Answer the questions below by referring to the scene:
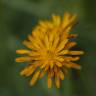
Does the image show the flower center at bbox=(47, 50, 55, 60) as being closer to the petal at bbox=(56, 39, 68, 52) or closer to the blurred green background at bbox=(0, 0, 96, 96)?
the petal at bbox=(56, 39, 68, 52)

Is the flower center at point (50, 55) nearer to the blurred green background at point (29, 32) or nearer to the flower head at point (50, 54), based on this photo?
the flower head at point (50, 54)

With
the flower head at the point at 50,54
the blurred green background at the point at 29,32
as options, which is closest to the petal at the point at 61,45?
the flower head at the point at 50,54

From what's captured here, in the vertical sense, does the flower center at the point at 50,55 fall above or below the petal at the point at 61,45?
below

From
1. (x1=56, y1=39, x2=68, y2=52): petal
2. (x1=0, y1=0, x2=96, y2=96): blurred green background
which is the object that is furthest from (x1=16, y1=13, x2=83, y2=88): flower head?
(x1=0, y1=0, x2=96, y2=96): blurred green background

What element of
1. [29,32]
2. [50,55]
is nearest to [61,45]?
[50,55]

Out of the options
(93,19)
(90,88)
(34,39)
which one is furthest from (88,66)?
(34,39)

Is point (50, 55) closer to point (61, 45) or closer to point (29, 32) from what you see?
point (61, 45)
